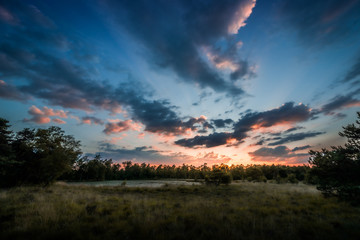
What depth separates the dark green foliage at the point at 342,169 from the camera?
9242 millimetres

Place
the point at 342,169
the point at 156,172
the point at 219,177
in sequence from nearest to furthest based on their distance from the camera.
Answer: the point at 342,169 → the point at 219,177 → the point at 156,172

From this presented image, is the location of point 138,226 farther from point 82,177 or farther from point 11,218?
point 82,177

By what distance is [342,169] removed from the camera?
30.9 ft

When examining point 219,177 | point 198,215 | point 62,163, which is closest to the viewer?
point 198,215

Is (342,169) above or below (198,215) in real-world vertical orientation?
above

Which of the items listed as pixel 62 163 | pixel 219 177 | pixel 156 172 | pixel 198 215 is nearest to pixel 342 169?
pixel 198 215

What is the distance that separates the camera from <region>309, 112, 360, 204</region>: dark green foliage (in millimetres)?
9242

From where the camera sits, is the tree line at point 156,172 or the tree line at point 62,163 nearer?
the tree line at point 62,163

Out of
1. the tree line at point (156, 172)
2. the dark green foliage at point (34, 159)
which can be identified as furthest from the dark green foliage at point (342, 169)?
the tree line at point (156, 172)

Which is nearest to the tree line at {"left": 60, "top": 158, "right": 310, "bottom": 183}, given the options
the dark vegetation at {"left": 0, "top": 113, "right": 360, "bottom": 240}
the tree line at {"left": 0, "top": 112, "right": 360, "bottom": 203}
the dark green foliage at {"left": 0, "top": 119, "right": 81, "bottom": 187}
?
the tree line at {"left": 0, "top": 112, "right": 360, "bottom": 203}

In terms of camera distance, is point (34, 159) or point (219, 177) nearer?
point (34, 159)

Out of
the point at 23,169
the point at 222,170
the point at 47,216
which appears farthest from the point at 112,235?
the point at 222,170

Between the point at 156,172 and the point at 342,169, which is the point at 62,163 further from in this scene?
the point at 156,172

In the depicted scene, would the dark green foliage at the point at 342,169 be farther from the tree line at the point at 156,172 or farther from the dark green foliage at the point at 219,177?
the tree line at the point at 156,172
